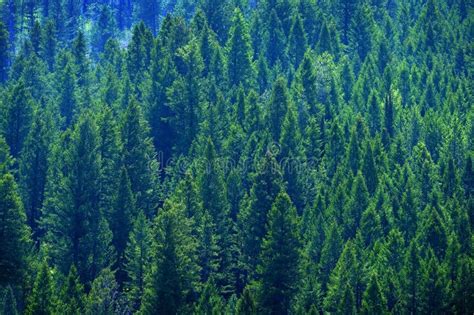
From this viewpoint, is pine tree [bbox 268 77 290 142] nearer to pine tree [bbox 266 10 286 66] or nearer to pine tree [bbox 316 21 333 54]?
pine tree [bbox 266 10 286 66]

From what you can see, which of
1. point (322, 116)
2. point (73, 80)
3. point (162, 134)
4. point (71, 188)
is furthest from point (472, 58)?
point (71, 188)

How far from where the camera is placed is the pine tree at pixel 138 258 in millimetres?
71062

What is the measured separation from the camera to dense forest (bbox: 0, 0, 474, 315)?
6831 centimetres

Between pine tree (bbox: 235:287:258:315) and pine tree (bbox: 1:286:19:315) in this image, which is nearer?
pine tree (bbox: 235:287:258:315)

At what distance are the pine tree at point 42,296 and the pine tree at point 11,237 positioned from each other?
4934 millimetres

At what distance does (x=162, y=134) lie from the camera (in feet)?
317

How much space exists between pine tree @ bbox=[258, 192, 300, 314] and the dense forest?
0.40ft

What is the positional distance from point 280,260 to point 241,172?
16.7m

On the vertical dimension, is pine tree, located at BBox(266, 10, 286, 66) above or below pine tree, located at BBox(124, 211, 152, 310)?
above

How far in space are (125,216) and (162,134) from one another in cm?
1978

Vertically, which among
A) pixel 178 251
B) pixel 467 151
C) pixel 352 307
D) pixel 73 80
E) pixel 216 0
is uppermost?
pixel 216 0

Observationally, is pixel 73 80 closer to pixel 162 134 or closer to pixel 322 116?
pixel 162 134

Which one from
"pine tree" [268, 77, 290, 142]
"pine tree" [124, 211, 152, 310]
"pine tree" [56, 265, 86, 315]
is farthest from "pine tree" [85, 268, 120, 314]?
"pine tree" [268, 77, 290, 142]

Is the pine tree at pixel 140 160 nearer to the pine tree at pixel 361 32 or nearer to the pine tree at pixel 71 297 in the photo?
the pine tree at pixel 71 297
